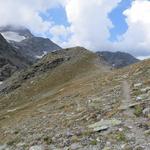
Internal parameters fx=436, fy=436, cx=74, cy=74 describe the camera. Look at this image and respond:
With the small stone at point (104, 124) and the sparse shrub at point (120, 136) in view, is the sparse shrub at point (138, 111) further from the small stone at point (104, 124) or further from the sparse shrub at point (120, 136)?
the sparse shrub at point (120, 136)

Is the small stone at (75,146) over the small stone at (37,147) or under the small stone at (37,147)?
under

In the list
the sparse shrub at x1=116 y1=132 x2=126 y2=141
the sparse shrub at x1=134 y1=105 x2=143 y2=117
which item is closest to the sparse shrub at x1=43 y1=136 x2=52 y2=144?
the sparse shrub at x1=116 y1=132 x2=126 y2=141

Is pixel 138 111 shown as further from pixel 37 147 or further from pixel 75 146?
pixel 37 147

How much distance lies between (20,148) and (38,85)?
306 ft

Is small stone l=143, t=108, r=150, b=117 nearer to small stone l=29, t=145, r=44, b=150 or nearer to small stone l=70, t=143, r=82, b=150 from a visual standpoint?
small stone l=70, t=143, r=82, b=150

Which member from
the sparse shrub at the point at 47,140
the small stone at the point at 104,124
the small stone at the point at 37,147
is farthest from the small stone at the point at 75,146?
the sparse shrub at the point at 47,140

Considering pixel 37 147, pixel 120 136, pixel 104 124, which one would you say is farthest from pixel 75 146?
pixel 104 124

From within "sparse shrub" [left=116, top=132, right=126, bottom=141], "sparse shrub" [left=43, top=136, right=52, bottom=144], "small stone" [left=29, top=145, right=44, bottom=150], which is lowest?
"small stone" [left=29, top=145, right=44, bottom=150]

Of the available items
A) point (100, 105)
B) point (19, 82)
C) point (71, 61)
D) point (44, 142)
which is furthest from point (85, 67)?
point (44, 142)

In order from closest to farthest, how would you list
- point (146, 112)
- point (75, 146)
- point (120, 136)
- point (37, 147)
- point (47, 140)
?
point (120, 136)
point (75, 146)
point (37, 147)
point (146, 112)
point (47, 140)

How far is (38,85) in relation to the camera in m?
120

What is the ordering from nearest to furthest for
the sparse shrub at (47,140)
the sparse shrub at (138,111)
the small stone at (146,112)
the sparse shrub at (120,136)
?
→ the sparse shrub at (120,136) < the small stone at (146,112) < the sparse shrub at (47,140) < the sparse shrub at (138,111)

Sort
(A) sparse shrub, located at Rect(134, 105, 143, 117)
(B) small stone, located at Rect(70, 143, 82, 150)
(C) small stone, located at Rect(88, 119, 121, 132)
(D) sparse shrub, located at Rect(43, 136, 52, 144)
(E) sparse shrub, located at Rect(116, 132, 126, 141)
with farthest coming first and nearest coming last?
1. (A) sparse shrub, located at Rect(134, 105, 143, 117)
2. (D) sparse shrub, located at Rect(43, 136, 52, 144)
3. (C) small stone, located at Rect(88, 119, 121, 132)
4. (B) small stone, located at Rect(70, 143, 82, 150)
5. (E) sparse shrub, located at Rect(116, 132, 126, 141)

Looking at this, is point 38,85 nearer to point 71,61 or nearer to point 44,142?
point 71,61
